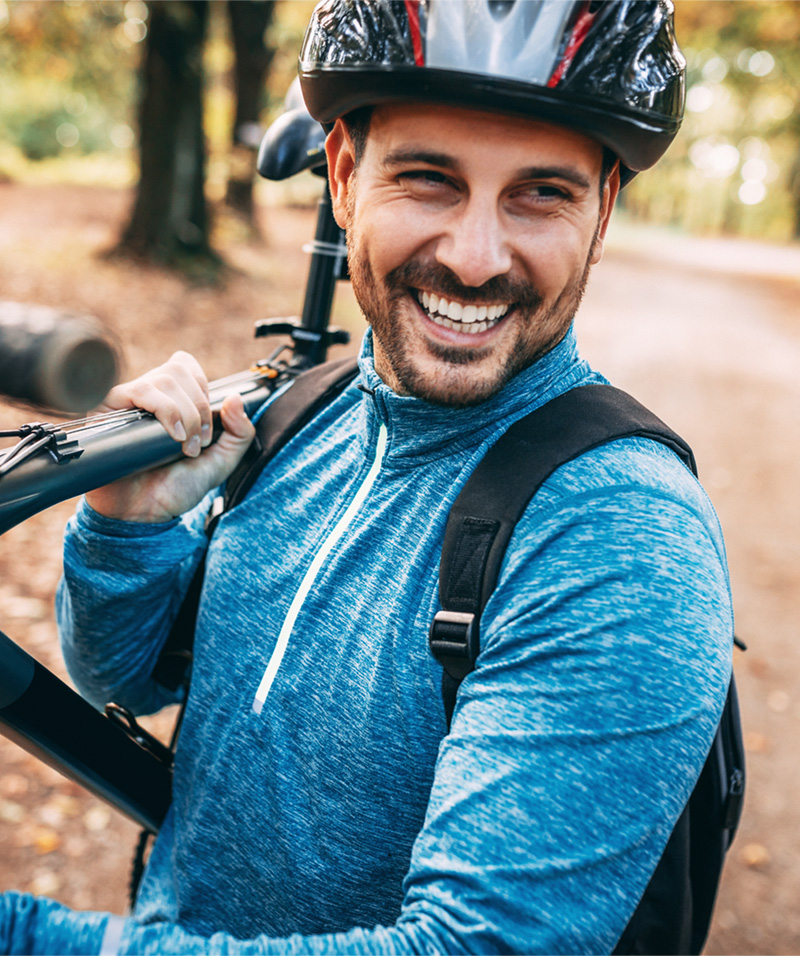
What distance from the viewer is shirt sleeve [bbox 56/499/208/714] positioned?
183 centimetres

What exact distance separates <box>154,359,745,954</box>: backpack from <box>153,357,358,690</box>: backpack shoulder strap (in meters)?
0.66

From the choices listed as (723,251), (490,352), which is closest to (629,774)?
(490,352)

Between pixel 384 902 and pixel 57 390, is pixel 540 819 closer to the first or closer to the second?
pixel 384 902

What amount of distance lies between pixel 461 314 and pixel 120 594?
1.01m

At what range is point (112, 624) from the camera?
192cm

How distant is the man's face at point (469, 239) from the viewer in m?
1.42

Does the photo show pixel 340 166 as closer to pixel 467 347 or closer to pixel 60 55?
pixel 467 347

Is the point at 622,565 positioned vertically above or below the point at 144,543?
above

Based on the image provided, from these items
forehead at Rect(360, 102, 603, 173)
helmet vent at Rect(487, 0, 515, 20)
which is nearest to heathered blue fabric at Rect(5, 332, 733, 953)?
forehead at Rect(360, 102, 603, 173)

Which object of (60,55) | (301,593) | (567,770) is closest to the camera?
(567,770)

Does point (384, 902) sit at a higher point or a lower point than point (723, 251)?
lower

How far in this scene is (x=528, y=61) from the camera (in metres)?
1.37

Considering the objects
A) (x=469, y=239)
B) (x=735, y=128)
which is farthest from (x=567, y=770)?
(x=735, y=128)

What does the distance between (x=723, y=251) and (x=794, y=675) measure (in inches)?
1513
